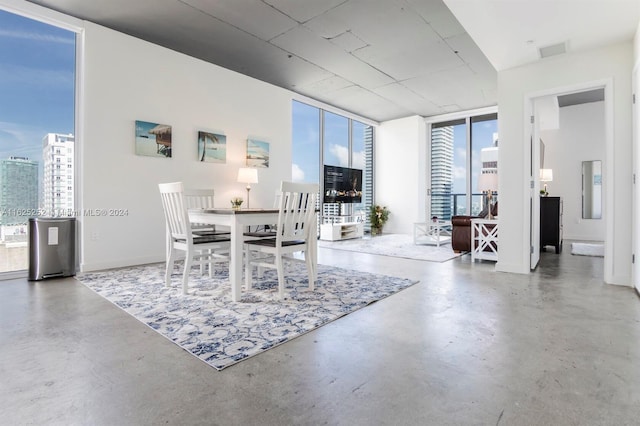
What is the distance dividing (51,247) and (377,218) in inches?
256

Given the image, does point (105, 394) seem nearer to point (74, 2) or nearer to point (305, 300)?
point (305, 300)

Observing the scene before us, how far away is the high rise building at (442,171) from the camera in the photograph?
863 cm

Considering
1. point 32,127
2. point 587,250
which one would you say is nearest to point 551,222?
point 587,250

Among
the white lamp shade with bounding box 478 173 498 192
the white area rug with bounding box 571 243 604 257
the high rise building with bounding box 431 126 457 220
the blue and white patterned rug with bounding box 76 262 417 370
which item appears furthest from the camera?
the high rise building with bounding box 431 126 457 220

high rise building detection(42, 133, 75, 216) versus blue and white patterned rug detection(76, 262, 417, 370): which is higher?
high rise building detection(42, 133, 75, 216)

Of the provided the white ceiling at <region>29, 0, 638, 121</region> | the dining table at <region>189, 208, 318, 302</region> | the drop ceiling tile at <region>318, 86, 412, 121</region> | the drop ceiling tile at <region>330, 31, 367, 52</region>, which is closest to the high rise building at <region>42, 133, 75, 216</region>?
the white ceiling at <region>29, 0, 638, 121</region>

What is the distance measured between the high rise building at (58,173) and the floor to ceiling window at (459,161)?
24.6 feet

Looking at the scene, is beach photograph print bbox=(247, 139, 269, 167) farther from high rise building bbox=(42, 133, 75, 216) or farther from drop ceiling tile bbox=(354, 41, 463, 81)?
high rise building bbox=(42, 133, 75, 216)

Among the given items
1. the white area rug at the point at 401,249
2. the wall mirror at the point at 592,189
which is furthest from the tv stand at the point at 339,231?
the wall mirror at the point at 592,189

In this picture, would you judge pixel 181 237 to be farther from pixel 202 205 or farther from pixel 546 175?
pixel 546 175

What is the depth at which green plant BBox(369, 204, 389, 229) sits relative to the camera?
27.7 feet

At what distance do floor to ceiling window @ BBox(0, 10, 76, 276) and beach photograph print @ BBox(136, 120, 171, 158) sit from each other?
0.69 m

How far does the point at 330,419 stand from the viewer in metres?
1.26

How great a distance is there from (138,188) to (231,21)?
2304 millimetres
